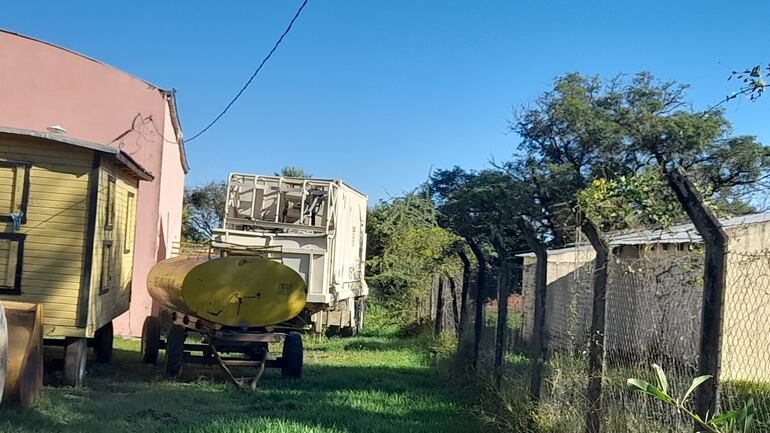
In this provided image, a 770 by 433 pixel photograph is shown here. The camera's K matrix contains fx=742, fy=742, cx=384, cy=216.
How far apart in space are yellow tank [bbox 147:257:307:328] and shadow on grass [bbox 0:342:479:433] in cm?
97

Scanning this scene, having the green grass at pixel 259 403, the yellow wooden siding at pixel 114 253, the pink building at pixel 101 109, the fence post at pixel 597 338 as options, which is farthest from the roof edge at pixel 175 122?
the fence post at pixel 597 338

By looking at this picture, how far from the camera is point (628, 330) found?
8.89 metres

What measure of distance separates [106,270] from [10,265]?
62.0 inches

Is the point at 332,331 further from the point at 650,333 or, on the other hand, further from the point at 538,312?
the point at 538,312

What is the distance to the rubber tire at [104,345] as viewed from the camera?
12.0 meters

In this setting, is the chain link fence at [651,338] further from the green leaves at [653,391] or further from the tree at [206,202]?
the tree at [206,202]

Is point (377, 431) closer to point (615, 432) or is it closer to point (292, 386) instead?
point (615, 432)

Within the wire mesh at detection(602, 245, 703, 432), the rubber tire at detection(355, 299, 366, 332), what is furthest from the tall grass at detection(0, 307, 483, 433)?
the rubber tire at detection(355, 299, 366, 332)

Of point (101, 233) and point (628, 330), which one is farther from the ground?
point (101, 233)

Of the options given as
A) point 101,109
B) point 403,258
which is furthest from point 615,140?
point 101,109

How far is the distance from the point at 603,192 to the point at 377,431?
3.08 metres

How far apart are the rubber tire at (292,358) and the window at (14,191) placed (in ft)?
12.9

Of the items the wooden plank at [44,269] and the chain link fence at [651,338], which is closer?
the chain link fence at [651,338]

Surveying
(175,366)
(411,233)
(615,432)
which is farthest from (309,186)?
(615,432)
